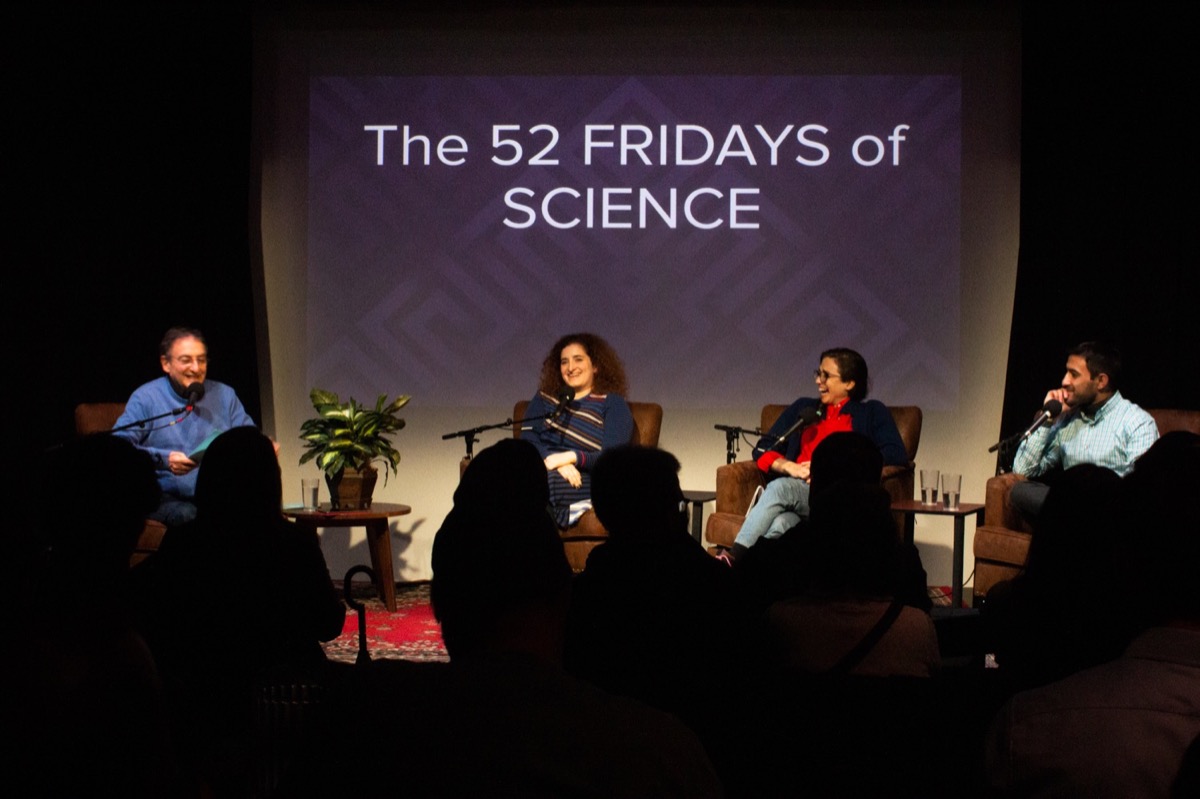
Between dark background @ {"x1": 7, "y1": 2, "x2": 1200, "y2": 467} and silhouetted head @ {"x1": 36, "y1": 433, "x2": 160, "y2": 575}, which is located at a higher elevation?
dark background @ {"x1": 7, "y1": 2, "x2": 1200, "y2": 467}

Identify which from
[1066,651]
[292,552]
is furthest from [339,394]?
[1066,651]

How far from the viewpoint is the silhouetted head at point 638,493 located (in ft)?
7.23

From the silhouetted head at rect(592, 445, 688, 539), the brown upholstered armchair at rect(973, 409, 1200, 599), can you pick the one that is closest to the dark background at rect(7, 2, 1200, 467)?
the brown upholstered armchair at rect(973, 409, 1200, 599)

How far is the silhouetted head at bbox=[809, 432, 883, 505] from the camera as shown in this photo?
129 inches

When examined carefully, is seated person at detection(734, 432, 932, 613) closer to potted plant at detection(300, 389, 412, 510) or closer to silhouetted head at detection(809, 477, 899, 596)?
silhouetted head at detection(809, 477, 899, 596)

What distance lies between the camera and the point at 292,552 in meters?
2.35

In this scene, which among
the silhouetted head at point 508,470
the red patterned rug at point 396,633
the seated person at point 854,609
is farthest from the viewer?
the red patterned rug at point 396,633

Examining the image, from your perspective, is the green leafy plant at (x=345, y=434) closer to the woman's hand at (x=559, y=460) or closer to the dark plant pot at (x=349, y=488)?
the dark plant pot at (x=349, y=488)

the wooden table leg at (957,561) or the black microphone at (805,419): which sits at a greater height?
the black microphone at (805,419)

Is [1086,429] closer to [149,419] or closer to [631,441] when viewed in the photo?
[631,441]

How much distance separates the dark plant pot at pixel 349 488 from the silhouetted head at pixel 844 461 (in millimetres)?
2446

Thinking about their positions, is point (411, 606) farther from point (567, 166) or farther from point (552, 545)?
point (552, 545)

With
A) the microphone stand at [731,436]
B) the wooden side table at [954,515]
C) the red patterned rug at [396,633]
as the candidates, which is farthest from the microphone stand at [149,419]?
the wooden side table at [954,515]

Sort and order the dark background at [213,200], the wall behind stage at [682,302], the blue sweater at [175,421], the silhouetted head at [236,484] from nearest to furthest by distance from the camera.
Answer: the silhouetted head at [236,484] → the blue sweater at [175,421] → the dark background at [213,200] → the wall behind stage at [682,302]
